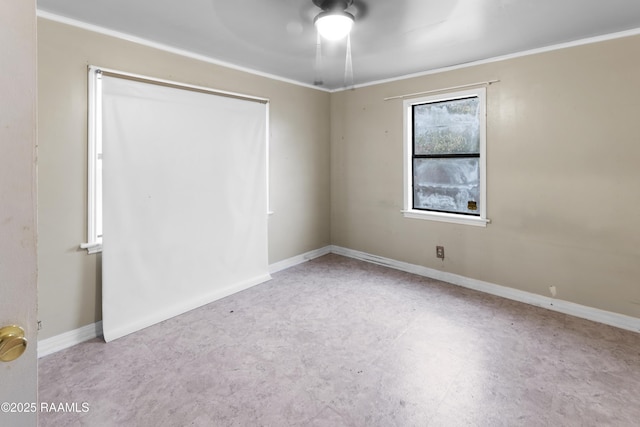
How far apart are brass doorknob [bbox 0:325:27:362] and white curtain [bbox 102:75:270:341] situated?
2.22 metres

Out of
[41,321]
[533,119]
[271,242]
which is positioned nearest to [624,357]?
[533,119]

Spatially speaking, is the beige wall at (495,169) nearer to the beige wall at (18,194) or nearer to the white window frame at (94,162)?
the white window frame at (94,162)

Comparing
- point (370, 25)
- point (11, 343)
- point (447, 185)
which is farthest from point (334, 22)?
point (447, 185)

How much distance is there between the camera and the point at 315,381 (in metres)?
2.11

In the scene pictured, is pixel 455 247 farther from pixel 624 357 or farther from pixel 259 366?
pixel 259 366

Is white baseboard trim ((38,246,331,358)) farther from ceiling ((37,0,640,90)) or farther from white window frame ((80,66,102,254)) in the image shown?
ceiling ((37,0,640,90))

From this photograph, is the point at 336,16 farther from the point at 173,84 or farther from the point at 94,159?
the point at 94,159

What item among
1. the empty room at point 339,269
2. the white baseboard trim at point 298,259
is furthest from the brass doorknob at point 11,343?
the white baseboard trim at point 298,259

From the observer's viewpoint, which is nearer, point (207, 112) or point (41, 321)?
point (41, 321)

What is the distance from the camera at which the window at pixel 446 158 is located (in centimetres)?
358

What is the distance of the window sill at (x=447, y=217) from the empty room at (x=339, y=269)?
2 centimetres

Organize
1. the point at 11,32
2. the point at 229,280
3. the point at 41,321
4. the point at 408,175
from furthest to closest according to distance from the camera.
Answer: the point at 408,175, the point at 229,280, the point at 41,321, the point at 11,32

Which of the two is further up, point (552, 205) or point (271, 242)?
point (552, 205)

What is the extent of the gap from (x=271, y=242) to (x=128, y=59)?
235cm
